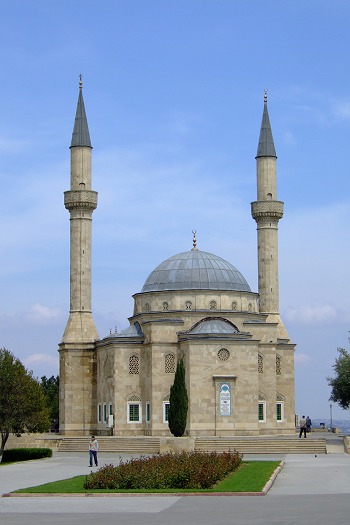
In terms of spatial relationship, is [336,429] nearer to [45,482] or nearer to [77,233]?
[77,233]

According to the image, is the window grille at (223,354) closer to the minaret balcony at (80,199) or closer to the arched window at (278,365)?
the arched window at (278,365)

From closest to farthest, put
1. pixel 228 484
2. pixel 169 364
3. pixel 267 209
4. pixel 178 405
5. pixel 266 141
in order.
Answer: pixel 228 484 → pixel 178 405 → pixel 169 364 → pixel 267 209 → pixel 266 141

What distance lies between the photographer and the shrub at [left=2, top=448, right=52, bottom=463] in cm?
4203

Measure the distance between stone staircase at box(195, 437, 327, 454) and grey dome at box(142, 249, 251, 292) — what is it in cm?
1300

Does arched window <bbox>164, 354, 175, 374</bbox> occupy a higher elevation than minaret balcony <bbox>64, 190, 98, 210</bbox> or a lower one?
lower

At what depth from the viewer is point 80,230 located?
57.0 m

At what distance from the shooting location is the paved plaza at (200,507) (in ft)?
58.3

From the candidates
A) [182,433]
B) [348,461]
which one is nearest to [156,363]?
[182,433]

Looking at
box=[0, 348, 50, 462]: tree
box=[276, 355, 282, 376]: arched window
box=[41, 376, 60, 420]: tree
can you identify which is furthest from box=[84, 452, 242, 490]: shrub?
box=[41, 376, 60, 420]: tree

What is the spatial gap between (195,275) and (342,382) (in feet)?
34.7

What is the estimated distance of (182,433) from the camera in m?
46.9

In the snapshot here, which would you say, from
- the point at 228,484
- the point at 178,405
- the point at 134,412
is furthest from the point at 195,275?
the point at 228,484

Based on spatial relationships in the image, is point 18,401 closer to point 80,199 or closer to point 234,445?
point 234,445

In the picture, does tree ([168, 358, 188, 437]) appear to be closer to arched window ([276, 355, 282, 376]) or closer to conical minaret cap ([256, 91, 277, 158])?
arched window ([276, 355, 282, 376])
